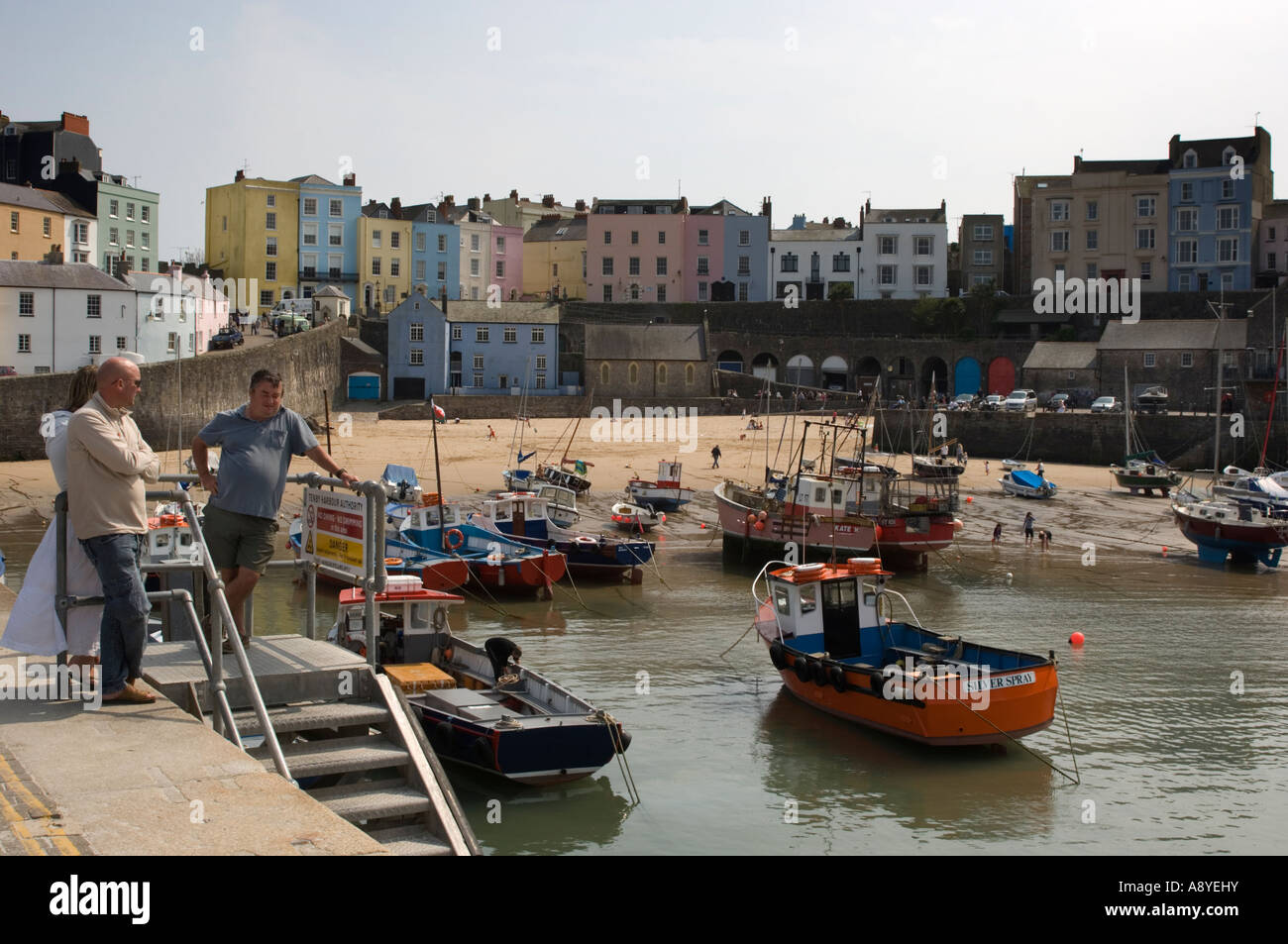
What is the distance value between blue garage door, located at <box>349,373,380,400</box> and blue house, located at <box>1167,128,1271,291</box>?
157 ft

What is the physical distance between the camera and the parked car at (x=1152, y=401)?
197 feet

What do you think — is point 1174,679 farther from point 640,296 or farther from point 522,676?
point 640,296

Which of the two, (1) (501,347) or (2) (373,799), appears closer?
(2) (373,799)

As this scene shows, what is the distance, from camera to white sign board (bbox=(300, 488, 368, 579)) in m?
8.00

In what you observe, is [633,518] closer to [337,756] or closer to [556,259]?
[337,756]

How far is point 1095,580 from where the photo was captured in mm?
32750

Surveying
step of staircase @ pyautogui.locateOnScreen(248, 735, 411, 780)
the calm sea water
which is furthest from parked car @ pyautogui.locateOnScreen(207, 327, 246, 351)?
step of staircase @ pyautogui.locateOnScreen(248, 735, 411, 780)

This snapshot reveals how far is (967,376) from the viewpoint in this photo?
72.2 m

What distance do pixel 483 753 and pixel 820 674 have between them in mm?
5966

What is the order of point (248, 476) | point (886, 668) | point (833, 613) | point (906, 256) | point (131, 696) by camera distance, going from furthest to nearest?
point (906, 256), point (833, 613), point (886, 668), point (248, 476), point (131, 696)

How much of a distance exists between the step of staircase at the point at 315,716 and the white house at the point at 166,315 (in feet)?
151

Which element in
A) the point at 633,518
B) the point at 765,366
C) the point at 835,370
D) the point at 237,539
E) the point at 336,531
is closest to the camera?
the point at 237,539

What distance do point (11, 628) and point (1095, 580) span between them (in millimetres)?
30238

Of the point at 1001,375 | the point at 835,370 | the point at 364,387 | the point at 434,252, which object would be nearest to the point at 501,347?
the point at 364,387
